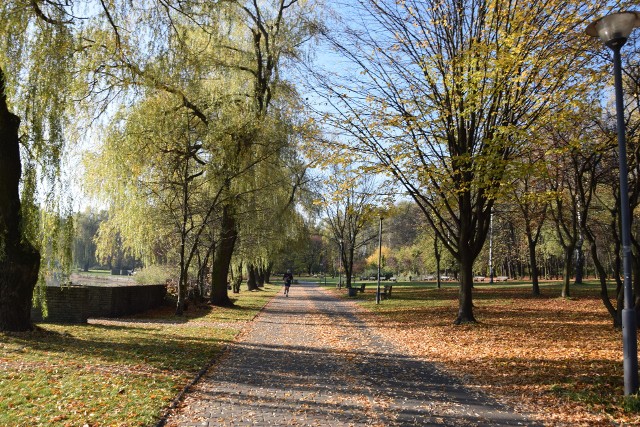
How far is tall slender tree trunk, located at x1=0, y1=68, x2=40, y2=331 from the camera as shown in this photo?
9445 mm

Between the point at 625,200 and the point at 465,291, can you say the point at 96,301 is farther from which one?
the point at 625,200

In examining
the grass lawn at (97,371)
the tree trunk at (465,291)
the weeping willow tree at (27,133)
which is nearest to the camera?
the grass lawn at (97,371)

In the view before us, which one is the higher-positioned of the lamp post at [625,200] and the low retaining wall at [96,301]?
the lamp post at [625,200]

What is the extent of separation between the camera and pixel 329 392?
6668mm

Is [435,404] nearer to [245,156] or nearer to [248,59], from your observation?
[245,156]

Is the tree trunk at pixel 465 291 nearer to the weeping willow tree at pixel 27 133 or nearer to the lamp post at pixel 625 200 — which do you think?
the lamp post at pixel 625 200

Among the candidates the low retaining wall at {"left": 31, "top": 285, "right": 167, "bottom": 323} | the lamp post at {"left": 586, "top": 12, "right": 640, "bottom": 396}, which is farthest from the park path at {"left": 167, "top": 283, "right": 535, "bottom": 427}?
the low retaining wall at {"left": 31, "top": 285, "right": 167, "bottom": 323}

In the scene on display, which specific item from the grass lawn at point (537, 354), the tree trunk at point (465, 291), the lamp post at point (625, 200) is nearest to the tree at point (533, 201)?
the tree trunk at point (465, 291)

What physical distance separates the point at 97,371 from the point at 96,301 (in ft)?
30.8

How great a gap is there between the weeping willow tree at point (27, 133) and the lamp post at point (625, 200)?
9223mm

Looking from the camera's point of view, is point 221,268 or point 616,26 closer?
point 616,26

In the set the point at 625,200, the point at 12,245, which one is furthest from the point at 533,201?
the point at 12,245

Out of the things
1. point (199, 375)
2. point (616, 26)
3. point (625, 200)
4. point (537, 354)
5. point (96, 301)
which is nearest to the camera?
point (625, 200)

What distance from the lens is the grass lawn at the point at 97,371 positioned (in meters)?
5.22
